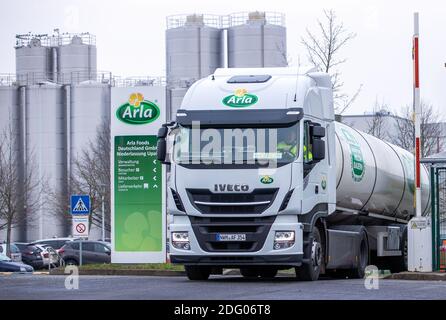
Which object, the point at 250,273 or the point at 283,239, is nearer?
the point at 283,239

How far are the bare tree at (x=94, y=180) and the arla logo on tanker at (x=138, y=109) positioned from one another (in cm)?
3458

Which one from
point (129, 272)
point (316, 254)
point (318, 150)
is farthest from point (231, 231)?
point (129, 272)

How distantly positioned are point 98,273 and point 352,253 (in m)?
6.61

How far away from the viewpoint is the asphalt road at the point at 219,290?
52.2 feet

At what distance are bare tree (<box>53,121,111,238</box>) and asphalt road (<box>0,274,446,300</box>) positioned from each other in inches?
1736

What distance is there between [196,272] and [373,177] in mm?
6397

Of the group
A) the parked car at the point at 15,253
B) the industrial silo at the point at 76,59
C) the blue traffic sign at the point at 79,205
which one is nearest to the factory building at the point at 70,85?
the industrial silo at the point at 76,59

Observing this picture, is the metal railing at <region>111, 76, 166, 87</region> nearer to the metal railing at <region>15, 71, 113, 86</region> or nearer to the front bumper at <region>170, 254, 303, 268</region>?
the metal railing at <region>15, 71, 113, 86</region>

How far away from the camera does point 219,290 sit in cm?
1748

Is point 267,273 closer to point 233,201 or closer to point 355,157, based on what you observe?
point 355,157

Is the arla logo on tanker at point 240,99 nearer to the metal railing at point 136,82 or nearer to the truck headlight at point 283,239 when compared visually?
the truck headlight at point 283,239

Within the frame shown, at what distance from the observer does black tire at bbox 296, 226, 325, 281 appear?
2033 centimetres
